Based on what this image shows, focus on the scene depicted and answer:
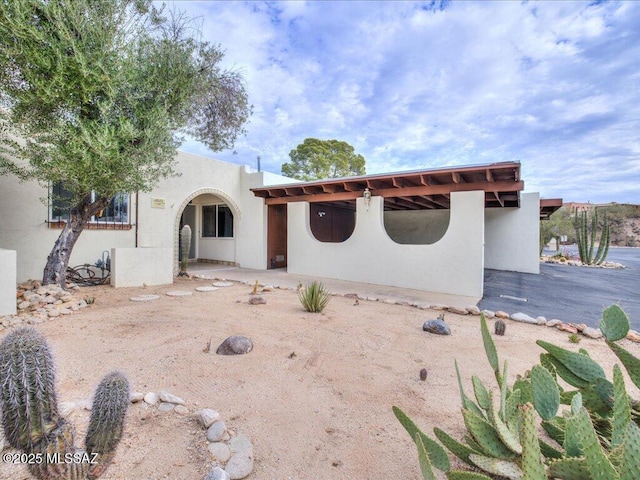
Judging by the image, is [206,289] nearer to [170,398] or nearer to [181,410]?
[170,398]

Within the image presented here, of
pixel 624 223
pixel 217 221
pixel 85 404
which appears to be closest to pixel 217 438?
pixel 85 404

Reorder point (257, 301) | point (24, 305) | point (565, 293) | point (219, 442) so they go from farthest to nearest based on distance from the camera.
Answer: point (565, 293) < point (257, 301) < point (24, 305) < point (219, 442)

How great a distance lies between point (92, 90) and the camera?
527cm

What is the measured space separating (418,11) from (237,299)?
828cm

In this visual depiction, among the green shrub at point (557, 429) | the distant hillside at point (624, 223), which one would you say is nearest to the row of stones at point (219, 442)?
the green shrub at point (557, 429)

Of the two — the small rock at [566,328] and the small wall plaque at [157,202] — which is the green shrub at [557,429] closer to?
the small rock at [566,328]

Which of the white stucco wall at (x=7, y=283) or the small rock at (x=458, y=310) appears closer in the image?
the white stucco wall at (x=7, y=283)

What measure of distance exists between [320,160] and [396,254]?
19300 mm

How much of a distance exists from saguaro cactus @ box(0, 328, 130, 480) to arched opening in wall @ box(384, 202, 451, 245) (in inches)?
519

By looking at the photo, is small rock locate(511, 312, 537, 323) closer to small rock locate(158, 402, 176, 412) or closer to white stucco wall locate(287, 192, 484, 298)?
white stucco wall locate(287, 192, 484, 298)

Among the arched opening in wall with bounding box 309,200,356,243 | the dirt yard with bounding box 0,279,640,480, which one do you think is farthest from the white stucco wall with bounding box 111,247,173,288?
the arched opening in wall with bounding box 309,200,356,243

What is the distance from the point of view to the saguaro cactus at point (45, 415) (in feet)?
5.13

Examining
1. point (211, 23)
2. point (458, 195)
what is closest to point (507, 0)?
point (458, 195)

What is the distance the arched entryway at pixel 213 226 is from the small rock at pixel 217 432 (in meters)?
10.6
